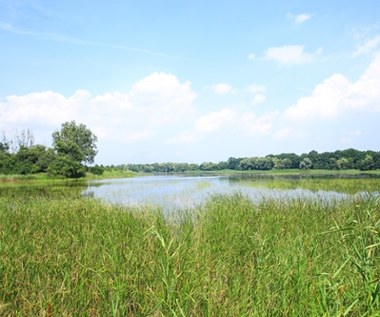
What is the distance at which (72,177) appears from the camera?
5319cm

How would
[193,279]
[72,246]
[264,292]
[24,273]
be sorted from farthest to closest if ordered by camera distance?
1. [72,246]
2. [24,273]
3. [193,279]
4. [264,292]

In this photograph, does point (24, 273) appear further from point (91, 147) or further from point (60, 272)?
point (91, 147)

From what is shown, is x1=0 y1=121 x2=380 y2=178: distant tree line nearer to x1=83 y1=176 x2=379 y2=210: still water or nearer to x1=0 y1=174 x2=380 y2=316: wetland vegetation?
x1=83 y1=176 x2=379 y2=210: still water

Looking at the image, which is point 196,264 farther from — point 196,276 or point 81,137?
point 81,137

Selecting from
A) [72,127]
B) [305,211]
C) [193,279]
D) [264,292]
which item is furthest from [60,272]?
[72,127]

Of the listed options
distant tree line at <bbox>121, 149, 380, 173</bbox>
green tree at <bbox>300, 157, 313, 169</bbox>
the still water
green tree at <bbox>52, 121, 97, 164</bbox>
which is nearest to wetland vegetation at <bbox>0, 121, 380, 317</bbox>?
the still water

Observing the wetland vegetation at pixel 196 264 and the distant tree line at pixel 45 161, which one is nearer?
the wetland vegetation at pixel 196 264

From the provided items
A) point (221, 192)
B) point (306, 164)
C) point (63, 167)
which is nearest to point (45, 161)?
point (63, 167)

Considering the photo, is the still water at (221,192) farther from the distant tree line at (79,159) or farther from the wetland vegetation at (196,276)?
the distant tree line at (79,159)

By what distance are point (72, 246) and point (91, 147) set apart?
70.7 meters

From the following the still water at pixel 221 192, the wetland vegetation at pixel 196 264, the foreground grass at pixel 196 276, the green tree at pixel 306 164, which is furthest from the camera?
the green tree at pixel 306 164

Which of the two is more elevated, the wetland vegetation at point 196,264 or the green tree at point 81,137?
the green tree at point 81,137

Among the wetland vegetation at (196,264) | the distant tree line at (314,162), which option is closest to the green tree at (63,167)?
the distant tree line at (314,162)

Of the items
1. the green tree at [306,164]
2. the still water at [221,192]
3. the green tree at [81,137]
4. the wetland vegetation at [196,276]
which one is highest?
the green tree at [81,137]
